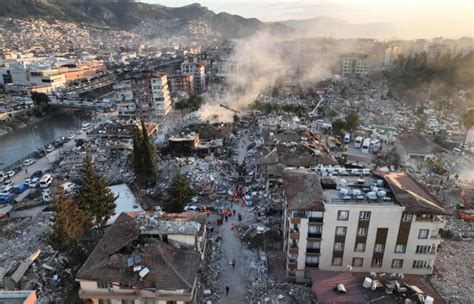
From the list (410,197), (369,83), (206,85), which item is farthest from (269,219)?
(369,83)

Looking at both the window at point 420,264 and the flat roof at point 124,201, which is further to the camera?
the flat roof at point 124,201

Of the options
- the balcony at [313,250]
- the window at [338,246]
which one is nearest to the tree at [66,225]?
the balcony at [313,250]

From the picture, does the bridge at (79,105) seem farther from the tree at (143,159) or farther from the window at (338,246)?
the window at (338,246)

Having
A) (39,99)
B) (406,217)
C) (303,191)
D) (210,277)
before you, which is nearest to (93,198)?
(210,277)

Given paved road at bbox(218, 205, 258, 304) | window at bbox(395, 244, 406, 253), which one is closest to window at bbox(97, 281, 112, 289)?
paved road at bbox(218, 205, 258, 304)

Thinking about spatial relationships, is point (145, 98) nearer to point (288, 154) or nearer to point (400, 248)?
point (288, 154)

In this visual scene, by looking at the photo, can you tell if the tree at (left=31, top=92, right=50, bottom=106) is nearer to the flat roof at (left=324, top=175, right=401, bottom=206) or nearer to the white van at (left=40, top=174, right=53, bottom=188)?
the white van at (left=40, top=174, right=53, bottom=188)
